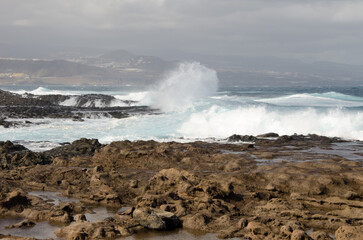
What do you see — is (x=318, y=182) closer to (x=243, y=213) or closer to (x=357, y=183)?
(x=357, y=183)

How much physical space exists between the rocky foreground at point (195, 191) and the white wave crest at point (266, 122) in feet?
43.1

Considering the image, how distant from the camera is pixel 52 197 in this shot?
1327 centimetres

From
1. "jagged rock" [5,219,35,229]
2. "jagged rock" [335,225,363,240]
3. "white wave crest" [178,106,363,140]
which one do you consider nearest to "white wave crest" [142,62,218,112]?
"white wave crest" [178,106,363,140]

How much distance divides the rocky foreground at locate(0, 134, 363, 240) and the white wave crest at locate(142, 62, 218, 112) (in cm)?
2713

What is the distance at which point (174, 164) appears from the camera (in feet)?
52.3

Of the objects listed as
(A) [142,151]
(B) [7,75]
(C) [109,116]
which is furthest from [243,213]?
(B) [7,75]

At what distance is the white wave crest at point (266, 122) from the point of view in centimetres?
3136

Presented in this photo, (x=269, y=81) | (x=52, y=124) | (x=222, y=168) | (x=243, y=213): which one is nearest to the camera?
(x=243, y=213)

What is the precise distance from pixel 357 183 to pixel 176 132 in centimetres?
1893

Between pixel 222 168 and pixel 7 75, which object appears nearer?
pixel 222 168

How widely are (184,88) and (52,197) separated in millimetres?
42038

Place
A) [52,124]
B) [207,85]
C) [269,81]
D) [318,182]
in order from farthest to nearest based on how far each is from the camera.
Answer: [269,81] → [207,85] → [52,124] → [318,182]

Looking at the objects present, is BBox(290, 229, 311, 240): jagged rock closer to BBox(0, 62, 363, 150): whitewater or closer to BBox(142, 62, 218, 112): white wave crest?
BBox(0, 62, 363, 150): whitewater

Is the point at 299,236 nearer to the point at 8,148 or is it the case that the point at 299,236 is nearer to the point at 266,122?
the point at 8,148
